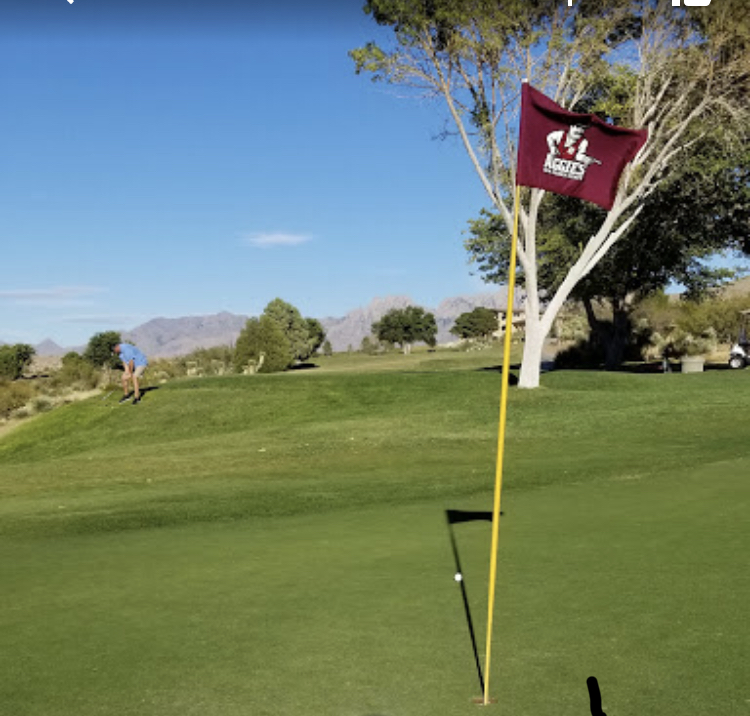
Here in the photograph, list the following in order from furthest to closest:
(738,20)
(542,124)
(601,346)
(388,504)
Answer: (601,346) < (738,20) < (388,504) < (542,124)

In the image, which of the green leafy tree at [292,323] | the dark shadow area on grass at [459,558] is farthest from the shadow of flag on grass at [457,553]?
the green leafy tree at [292,323]

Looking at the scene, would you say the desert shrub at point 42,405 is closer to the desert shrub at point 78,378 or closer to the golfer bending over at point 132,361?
the desert shrub at point 78,378

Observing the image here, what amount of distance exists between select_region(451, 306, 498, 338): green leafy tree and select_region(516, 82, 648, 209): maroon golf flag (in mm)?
117574

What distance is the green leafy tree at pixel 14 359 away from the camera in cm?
9262

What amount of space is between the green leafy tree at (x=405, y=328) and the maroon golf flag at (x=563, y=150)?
123m

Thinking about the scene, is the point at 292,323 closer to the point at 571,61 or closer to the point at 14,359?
the point at 14,359

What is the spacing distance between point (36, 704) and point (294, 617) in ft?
7.27

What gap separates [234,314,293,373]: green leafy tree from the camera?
66000 mm

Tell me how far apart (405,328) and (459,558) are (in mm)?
123442

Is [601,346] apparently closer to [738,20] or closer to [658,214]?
[658,214]

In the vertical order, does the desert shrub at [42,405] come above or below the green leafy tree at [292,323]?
below

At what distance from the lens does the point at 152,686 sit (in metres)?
6.43

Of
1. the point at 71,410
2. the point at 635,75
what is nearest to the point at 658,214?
the point at 635,75

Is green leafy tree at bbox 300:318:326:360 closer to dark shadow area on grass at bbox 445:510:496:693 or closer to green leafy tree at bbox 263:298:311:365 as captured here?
green leafy tree at bbox 263:298:311:365
